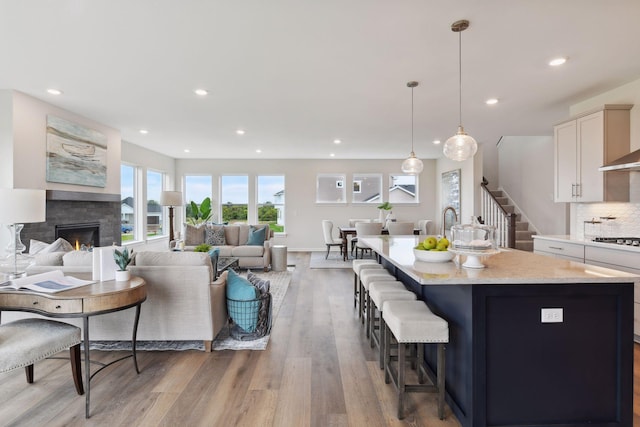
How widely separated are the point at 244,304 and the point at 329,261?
442cm

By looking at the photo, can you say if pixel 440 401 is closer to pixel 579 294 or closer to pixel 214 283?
pixel 579 294

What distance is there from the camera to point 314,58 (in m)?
2.97

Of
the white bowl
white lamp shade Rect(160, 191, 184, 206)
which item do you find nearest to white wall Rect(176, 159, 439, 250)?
white lamp shade Rect(160, 191, 184, 206)

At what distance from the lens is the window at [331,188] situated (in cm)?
914

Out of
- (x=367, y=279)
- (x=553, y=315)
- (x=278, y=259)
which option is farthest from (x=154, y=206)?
(x=553, y=315)

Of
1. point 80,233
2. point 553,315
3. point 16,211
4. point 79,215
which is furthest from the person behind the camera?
point 80,233

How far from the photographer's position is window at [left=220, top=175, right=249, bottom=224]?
9.12 meters

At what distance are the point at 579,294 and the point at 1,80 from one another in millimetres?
5570

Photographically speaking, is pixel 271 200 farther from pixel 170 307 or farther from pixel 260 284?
pixel 170 307

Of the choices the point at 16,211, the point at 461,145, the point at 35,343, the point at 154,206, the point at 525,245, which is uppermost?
the point at 461,145

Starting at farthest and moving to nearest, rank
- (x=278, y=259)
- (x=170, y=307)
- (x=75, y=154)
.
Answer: (x=278, y=259) < (x=75, y=154) < (x=170, y=307)

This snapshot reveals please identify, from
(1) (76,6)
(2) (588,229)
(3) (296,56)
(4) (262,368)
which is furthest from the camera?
(2) (588,229)

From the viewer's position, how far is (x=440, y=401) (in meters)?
1.91

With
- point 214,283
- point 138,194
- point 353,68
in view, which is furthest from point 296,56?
point 138,194
